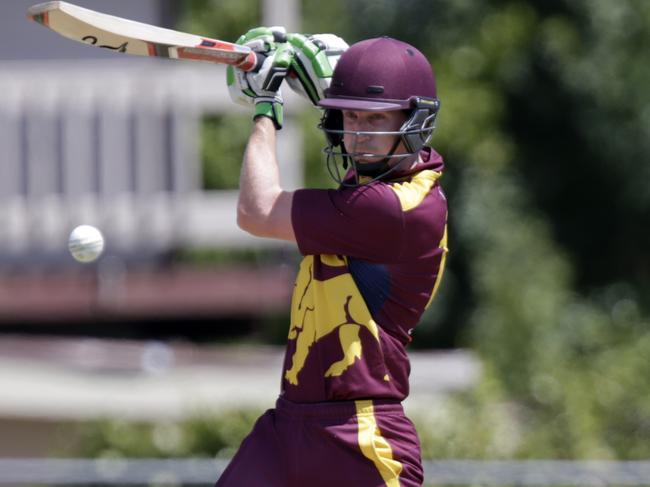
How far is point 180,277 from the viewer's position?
1019 cm

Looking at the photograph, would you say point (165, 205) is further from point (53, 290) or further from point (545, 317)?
point (545, 317)

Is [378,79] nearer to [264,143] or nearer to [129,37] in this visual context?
[264,143]

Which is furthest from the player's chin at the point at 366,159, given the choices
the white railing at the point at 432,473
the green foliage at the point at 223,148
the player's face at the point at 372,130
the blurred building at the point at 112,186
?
the green foliage at the point at 223,148

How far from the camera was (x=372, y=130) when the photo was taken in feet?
12.8

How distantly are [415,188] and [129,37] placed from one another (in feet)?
2.97

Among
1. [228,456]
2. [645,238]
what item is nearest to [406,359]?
[228,456]

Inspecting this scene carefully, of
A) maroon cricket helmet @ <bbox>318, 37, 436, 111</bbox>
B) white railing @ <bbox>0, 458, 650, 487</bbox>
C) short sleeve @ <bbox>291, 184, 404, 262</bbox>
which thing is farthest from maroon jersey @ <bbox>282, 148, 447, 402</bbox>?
white railing @ <bbox>0, 458, 650, 487</bbox>

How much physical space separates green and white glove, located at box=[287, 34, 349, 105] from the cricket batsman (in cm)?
7

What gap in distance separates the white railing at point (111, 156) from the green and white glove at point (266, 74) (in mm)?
5841

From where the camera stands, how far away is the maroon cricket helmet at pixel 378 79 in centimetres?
386

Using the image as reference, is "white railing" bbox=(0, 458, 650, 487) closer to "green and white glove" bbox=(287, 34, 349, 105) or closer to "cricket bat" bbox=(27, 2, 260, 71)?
"green and white glove" bbox=(287, 34, 349, 105)

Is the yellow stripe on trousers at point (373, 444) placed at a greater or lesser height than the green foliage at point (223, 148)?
lesser

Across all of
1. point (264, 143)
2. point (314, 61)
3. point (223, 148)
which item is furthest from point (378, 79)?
point (223, 148)

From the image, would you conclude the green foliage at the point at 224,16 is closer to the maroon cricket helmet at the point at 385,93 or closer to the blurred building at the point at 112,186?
the blurred building at the point at 112,186
